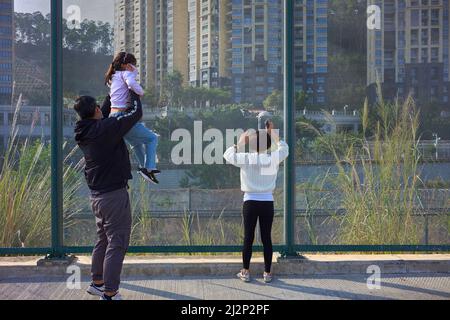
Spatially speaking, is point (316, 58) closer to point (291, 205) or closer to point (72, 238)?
point (291, 205)

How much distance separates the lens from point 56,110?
23.6 feet

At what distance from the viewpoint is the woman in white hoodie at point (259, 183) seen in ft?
22.1

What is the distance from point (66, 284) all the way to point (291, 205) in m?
2.48

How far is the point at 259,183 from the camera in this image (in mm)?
6750

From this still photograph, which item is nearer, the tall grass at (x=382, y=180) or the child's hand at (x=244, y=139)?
the child's hand at (x=244, y=139)

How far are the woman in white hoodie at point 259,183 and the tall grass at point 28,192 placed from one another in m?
1.92

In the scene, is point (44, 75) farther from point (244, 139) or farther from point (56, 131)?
point (244, 139)

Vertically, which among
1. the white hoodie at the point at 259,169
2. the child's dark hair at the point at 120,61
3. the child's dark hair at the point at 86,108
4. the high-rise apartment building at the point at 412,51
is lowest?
the white hoodie at the point at 259,169

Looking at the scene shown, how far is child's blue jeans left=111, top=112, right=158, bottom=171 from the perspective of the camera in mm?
6074

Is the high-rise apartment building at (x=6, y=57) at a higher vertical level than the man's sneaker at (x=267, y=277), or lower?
higher

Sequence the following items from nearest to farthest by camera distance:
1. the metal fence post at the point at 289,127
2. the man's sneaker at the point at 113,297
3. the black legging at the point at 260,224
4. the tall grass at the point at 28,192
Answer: the man's sneaker at the point at 113,297 → the black legging at the point at 260,224 → the metal fence post at the point at 289,127 → the tall grass at the point at 28,192

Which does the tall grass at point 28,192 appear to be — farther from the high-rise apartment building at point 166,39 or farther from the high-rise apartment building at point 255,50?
the high-rise apartment building at point 255,50

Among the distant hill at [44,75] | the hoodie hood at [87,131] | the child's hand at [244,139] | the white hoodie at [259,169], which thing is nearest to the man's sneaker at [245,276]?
the white hoodie at [259,169]
